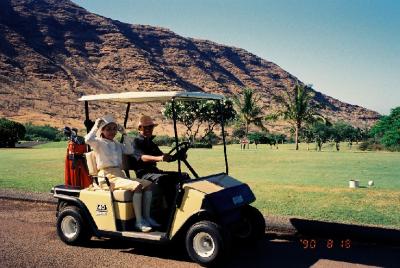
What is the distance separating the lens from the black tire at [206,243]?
19.7 feet

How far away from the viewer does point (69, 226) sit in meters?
7.55

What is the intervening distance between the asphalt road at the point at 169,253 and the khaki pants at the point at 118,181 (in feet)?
3.36

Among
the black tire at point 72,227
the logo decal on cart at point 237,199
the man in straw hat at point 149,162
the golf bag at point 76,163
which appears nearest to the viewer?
the logo decal on cart at point 237,199

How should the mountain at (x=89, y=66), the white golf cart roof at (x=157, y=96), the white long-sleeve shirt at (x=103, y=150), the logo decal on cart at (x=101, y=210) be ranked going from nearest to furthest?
1. the white golf cart roof at (x=157, y=96)
2. the logo decal on cart at (x=101, y=210)
3. the white long-sleeve shirt at (x=103, y=150)
4. the mountain at (x=89, y=66)

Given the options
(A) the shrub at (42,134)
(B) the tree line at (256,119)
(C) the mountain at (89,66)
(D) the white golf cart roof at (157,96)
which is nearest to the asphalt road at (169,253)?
(D) the white golf cart roof at (157,96)

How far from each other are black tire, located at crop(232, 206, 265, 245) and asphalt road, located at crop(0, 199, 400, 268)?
174 millimetres

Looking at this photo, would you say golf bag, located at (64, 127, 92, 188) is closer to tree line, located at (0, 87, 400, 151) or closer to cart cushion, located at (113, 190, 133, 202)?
cart cushion, located at (113, 190, 133, 202)

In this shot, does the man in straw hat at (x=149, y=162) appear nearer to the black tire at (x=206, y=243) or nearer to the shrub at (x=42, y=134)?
the black tire at (x=206, y=243)

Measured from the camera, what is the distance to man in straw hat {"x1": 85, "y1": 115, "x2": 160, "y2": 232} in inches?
266

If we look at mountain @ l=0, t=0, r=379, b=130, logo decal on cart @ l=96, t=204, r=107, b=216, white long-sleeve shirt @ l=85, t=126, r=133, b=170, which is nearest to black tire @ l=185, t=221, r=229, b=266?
logo decal on cart @ l=96, t=204, r=107, b=216

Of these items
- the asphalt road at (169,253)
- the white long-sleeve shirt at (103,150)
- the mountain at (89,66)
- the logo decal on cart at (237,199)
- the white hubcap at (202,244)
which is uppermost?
the mountain at (89,66)

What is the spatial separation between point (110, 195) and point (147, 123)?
51.6 inches

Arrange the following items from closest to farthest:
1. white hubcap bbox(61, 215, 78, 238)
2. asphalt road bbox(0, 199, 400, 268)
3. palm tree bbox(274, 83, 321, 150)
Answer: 1. asphalt road bbox(0, 199, 400, 268)
2. white hubcap bbox(61, 215, 78, 238)
3. palm tree bbox(274, 83, 321, 150)

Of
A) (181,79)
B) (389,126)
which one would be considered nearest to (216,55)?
(181,79)
